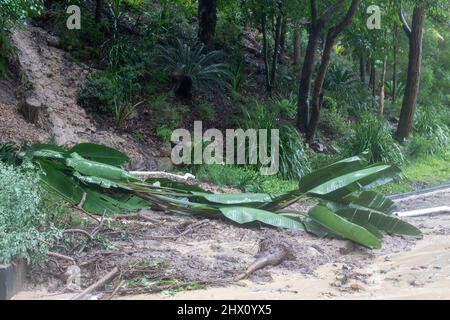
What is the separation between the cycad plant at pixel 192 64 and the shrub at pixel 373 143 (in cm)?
342

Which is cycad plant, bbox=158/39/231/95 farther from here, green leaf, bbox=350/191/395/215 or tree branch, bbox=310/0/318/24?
green leaf, bbox=350/191/395/215

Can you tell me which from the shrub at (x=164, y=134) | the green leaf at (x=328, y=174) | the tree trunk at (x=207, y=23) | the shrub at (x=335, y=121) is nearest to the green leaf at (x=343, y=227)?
the green leaf at (x=328, y=174)

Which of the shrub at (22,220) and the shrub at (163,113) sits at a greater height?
the shrub at (163,113)

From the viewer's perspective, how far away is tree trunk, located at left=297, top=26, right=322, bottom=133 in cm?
1611

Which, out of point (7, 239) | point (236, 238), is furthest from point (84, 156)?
point (7, 239)

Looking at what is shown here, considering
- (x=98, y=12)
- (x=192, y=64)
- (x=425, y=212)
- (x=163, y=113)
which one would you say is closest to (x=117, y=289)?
(x=425, y=212)

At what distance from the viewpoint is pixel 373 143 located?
1570 cm

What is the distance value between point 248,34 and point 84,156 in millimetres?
13041

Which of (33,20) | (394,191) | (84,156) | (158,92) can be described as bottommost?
(394,191)

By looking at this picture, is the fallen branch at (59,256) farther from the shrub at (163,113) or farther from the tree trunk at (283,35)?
the tree trunk at (283,35)

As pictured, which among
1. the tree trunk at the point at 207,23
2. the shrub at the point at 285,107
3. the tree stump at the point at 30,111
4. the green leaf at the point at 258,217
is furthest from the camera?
the shrub at the point at 285,107

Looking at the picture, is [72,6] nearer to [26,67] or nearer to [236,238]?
[26,67]

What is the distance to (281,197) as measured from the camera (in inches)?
348

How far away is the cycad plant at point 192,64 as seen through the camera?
15445 millimetres
